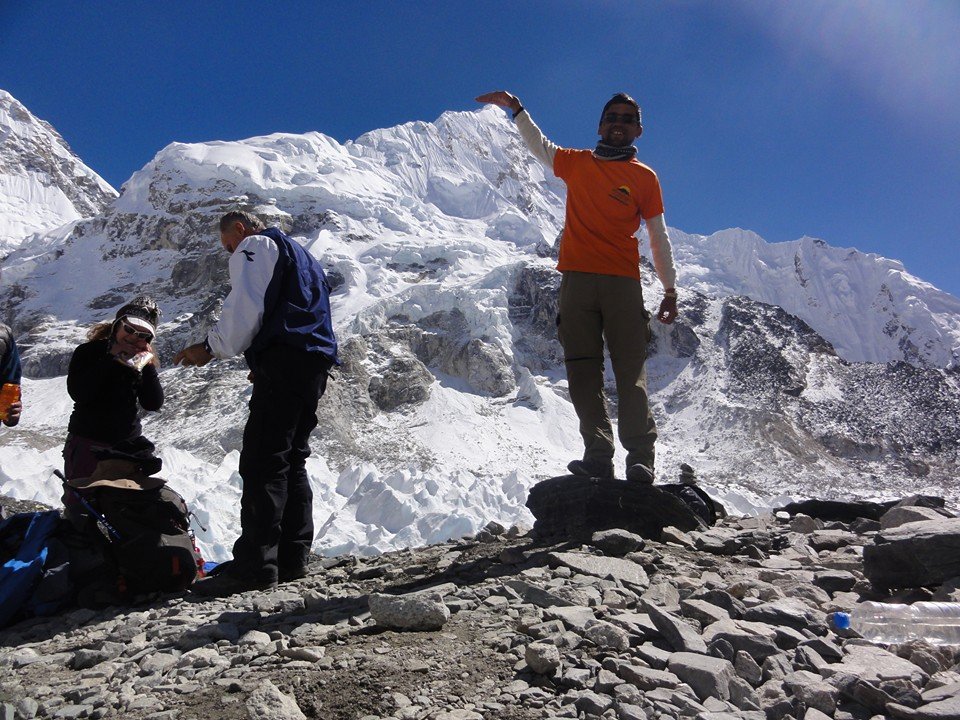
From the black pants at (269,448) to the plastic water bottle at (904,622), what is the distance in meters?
2.26

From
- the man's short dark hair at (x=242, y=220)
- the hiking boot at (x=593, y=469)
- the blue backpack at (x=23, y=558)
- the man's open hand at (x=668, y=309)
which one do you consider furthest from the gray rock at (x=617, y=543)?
the blue backpack at (x=23, y=558)

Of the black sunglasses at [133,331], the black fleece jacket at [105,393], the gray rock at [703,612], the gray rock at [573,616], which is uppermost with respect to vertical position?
the black sunglasses at [133,331]

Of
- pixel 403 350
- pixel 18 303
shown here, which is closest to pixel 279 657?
pixel 403 350

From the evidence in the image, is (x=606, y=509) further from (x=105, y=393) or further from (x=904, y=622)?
(x=105, y=393)

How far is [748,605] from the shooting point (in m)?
2.24

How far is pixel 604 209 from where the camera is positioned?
3932 millimetres

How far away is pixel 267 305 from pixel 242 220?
1.96 feet

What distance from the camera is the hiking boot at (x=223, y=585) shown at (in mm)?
2871

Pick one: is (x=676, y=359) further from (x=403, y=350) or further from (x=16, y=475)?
(x=16, y=475)

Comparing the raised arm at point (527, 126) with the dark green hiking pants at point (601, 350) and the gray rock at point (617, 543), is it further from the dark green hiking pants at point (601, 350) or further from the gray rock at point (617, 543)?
the gray rock at point (617, 543)

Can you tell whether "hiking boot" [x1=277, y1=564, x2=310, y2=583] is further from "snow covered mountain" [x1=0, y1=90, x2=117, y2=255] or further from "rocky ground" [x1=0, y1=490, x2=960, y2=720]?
"snow covered mountain" [x1=0, y1=90, x2=117, y2=255]

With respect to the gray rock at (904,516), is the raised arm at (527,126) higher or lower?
higher

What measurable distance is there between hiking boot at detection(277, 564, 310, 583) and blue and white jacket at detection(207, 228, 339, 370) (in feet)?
3.41

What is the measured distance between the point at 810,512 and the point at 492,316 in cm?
5832
